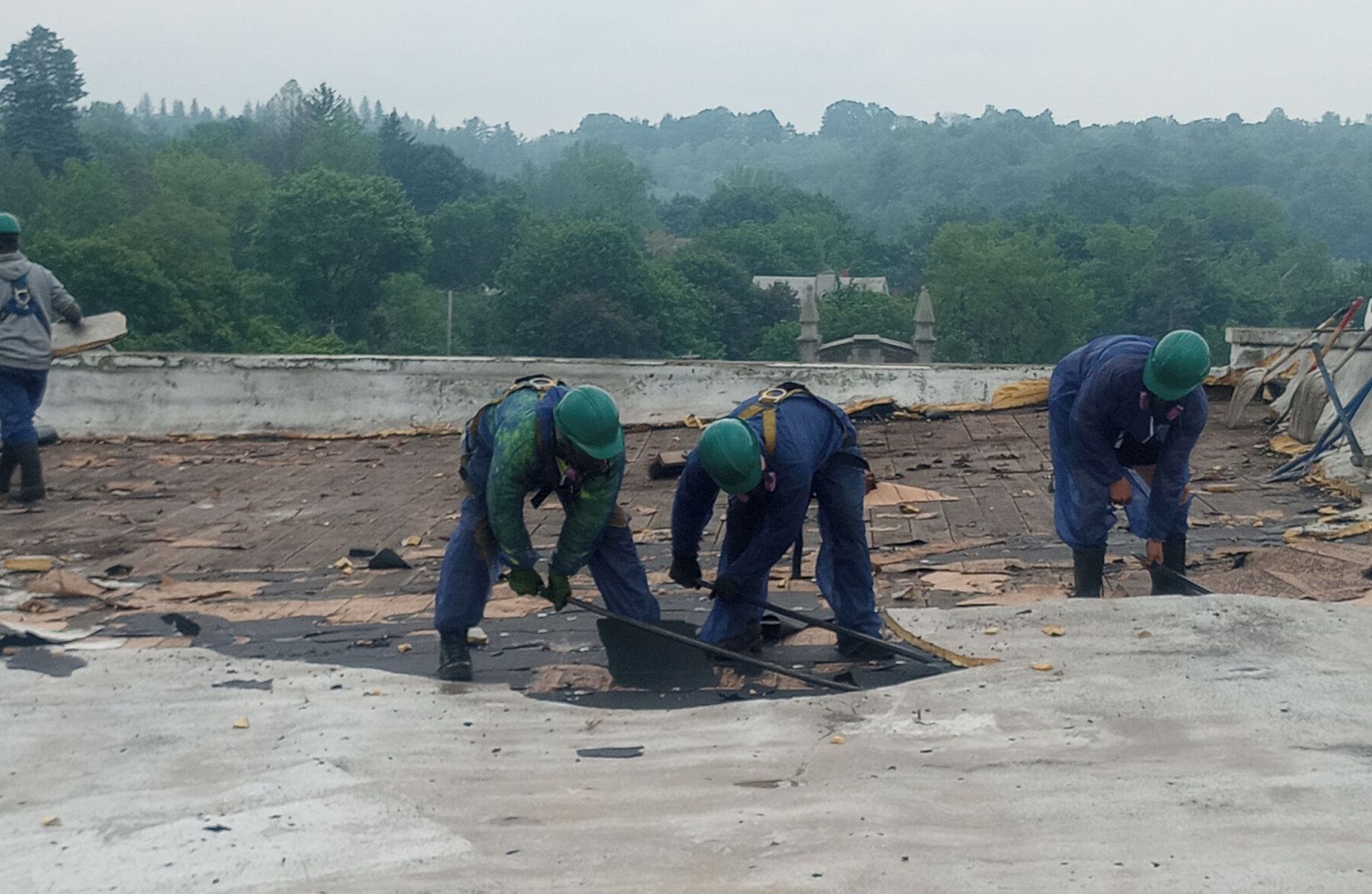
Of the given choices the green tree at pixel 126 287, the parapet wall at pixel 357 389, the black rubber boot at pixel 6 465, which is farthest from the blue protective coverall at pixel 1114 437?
the green tree at pixel 126 287

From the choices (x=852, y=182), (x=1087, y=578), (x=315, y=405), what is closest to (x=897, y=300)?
(x=315, y=405)

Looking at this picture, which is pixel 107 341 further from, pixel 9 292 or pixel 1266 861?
pixel 1266 861

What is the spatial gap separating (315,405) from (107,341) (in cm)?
170

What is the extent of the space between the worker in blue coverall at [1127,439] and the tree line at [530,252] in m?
40.9

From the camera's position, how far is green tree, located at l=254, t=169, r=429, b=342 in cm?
6194

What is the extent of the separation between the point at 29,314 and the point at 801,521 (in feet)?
16.8

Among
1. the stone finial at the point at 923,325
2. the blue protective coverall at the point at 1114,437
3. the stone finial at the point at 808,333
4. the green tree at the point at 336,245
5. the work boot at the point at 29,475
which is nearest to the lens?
the blue protective coverall at the point at 1114,437

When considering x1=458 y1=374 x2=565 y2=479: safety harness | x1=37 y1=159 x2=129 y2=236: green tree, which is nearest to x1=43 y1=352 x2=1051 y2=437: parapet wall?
x1=458 y1=374 x2=565 y2=479: safety harness

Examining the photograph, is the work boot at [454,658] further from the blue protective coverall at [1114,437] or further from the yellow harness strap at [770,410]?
the blue protective coverall at [1114,437]

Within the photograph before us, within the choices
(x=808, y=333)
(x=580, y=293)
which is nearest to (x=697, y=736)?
(x=808, y=333)

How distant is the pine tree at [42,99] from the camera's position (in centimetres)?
7544

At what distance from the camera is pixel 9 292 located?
832cm

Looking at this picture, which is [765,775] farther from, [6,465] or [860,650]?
[6,465]

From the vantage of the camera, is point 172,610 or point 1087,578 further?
point 172,610
